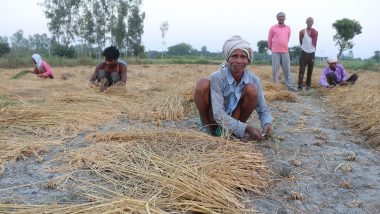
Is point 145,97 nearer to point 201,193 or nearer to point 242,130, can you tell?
point 242,130

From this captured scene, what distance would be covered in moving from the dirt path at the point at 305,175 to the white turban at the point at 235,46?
2.49ft

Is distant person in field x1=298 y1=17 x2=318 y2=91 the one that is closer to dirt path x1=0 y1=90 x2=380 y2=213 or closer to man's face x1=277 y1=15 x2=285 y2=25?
man's face x1=277 y1=15 x2=285 y2=25

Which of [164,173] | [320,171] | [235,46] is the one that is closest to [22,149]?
[164,173]

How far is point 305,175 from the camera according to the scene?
275 centimetres

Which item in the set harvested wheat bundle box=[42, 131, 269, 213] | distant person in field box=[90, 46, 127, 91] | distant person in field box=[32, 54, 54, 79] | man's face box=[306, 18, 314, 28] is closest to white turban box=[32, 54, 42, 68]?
distant person in field box=[32, 54, 54, 79]

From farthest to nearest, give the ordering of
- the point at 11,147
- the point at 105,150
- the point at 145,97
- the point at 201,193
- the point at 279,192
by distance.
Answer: the point at 145,97 < the point at 11,147 < the point at 105,150 < the point at 279,192 < the point at 201,193

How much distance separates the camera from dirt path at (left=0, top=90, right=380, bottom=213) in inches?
88.4

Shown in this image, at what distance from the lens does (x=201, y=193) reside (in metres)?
2.13

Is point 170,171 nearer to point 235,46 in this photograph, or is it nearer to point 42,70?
point 235,46

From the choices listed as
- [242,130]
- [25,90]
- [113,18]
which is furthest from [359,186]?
[113,18]

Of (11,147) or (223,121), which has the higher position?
(223,121)

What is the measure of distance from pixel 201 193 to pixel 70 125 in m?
2.36

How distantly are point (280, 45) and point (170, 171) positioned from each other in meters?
6.13

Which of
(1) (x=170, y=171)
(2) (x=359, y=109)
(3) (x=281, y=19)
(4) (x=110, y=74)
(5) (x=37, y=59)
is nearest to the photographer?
(1) (x=170, y=171)
